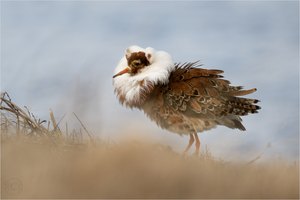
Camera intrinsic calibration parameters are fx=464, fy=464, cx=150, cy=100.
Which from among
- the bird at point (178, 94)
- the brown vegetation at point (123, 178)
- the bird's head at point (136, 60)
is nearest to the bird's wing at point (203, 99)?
the bird at point (178, 94)

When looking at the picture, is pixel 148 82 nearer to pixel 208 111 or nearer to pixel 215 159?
pixel 208 111

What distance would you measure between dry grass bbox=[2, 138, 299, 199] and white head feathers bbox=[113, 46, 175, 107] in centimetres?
341

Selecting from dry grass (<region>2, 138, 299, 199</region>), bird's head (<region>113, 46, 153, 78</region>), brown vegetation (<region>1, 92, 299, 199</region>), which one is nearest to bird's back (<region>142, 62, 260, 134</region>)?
bird's head (<region>113, 46, 153, 78</region>)

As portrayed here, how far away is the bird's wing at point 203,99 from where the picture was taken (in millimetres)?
7320

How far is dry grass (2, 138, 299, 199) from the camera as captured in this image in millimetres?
3291

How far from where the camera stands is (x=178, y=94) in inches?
290

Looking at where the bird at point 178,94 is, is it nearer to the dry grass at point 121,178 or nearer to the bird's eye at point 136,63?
the bird's eye at point 136,63

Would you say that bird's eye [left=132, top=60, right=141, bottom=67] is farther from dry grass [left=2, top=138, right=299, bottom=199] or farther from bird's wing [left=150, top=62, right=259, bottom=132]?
dry grass [left=2, top=138, right=299, bottom=199]

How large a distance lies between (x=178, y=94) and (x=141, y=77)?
0.70 m

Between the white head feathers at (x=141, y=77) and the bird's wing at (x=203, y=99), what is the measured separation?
195mm

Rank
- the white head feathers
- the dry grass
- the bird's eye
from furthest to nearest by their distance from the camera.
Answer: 1. the bird's eye
2. the white head feathers
3. the dry grass

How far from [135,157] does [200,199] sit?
599 millimetres

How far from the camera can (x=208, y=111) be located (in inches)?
292

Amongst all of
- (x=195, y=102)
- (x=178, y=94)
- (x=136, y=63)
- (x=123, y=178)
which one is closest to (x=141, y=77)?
(x=136, y=63)
